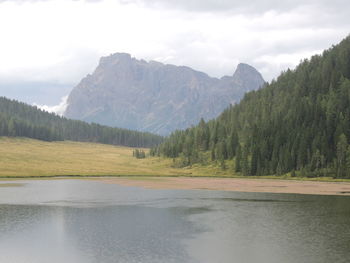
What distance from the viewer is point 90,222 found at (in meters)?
59.6

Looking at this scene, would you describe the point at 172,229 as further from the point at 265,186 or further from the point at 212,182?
the point at 212,182

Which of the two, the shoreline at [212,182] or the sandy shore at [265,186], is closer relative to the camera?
the sandy shore at [265,186]

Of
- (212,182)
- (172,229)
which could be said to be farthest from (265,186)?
(172,229)

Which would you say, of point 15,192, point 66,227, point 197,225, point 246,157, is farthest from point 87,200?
point 246,157

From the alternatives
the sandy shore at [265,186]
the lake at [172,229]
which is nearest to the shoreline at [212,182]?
the sandy shore at [265,186]

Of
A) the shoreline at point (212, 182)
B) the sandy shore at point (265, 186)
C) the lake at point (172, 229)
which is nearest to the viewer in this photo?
the lake at point (172, 229)

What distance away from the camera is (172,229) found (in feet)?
181

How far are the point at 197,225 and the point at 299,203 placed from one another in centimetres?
3377

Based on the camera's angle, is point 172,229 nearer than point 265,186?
Yes

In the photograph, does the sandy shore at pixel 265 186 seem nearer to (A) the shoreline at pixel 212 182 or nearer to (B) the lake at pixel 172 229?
(A) the shoreline at pixel 212 182

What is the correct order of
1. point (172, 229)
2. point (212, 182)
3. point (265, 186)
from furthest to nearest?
point (212, 182) → point (265, 186) → point (172, 229)

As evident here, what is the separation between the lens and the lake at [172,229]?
41.7 meters

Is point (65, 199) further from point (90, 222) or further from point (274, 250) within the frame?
point (274, 250)

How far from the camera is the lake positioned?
137 ft
